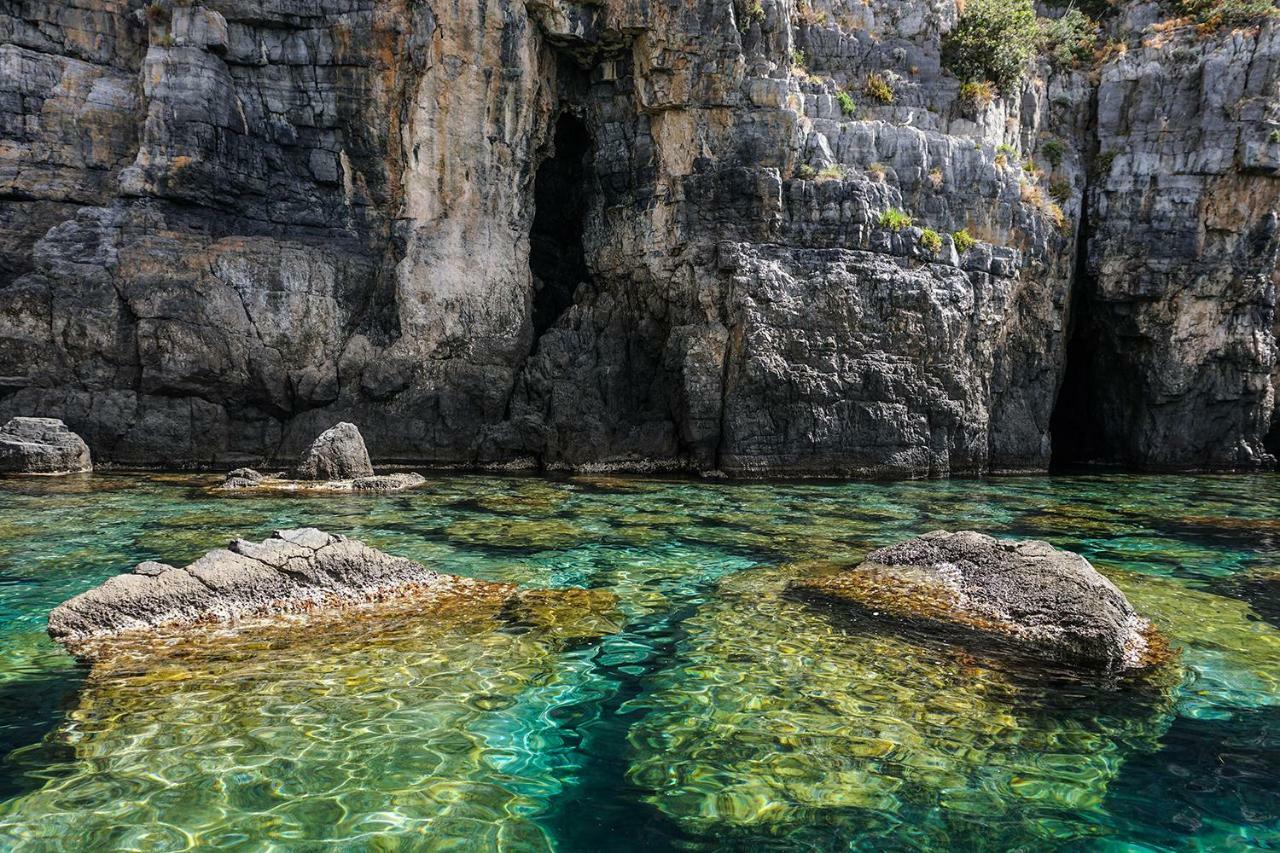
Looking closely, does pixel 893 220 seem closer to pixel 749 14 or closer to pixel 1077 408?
pixel 749 14

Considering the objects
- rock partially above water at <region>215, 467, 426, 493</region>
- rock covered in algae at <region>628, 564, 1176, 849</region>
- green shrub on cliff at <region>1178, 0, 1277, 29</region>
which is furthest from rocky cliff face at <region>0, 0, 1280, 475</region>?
rock covered in algae at <region>628, 564, 1176, 849</region>

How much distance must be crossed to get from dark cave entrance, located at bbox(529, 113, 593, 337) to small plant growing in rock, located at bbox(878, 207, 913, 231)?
32.3 ft

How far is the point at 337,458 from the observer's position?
17859 mm

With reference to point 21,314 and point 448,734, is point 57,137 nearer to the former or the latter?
point 21,314

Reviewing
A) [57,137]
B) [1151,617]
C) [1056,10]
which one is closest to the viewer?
[1151,617]

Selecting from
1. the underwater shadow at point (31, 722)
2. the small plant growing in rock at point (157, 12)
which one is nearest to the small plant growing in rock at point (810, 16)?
the small plant growing in rock at point (157, 12)

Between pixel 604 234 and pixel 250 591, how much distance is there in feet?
61.2

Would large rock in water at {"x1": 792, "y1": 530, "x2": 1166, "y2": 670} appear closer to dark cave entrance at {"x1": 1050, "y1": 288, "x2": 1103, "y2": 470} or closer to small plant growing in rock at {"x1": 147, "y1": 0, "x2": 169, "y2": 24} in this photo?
dark cave entrance at {"x1": 1050, "y1": 288, "x2": 1103, "y2": 470}

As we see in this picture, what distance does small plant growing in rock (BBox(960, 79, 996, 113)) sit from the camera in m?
23.3

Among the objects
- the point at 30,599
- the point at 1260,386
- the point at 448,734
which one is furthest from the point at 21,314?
the point at 1260,386

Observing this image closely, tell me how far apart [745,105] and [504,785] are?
20677 mm

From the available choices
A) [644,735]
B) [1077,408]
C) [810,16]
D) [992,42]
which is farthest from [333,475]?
[1077,408]

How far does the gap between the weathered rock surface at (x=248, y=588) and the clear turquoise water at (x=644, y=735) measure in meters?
0.48

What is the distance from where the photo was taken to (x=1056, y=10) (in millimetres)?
28609
